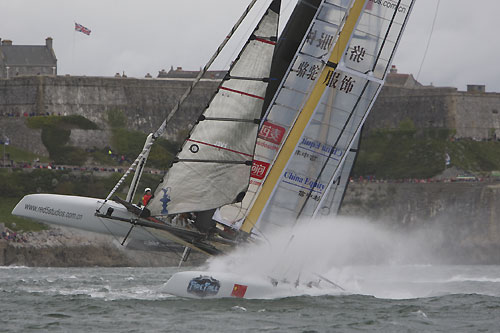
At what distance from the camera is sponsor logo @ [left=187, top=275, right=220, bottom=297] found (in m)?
23.2

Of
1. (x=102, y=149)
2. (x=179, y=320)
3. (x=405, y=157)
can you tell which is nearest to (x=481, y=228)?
(x=405, y=157)

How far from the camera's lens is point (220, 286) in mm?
23172

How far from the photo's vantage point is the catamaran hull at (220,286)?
23219mm

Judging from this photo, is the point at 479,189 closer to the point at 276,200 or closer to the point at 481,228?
Result: the point at 481,228

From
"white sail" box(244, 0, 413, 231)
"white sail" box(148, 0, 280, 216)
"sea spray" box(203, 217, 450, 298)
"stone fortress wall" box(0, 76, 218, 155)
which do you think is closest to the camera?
"white sail" box(148, 0, 280, 216)

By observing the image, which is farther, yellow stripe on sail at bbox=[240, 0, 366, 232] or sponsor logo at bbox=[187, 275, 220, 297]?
yellow stripe on sail at bbox=[240, 0, 366, 232]

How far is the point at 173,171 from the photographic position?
23047 mm

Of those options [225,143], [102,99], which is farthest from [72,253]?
[225,143]

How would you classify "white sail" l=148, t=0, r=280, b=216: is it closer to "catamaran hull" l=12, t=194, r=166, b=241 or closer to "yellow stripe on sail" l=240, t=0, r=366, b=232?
"catamaran hull" l=12, t=194, r=166, b=241

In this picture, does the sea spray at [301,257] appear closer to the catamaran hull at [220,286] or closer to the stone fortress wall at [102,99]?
the catamaran hull at [220,286]

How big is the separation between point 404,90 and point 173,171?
56545 millimetres

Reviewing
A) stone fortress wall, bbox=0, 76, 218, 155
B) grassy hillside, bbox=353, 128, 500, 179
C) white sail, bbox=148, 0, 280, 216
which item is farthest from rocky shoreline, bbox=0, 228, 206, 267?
white sail, bbox=148, 0, 280, 216

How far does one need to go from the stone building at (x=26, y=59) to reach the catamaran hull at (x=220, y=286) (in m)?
60.3

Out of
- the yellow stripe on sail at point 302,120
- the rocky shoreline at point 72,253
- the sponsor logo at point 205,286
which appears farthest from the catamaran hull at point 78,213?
the rocky shoreline at point 72,253
